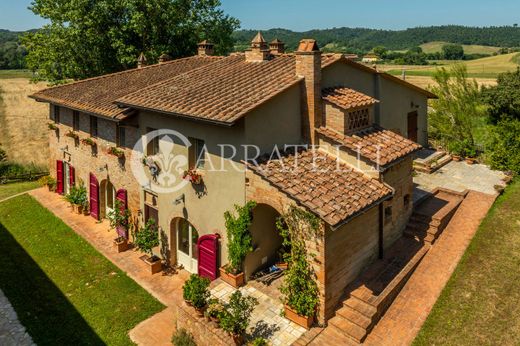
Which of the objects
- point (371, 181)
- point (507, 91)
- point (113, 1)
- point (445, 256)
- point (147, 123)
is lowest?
point (445, 256)

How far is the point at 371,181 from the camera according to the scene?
12461mm

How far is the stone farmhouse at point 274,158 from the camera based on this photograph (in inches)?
447

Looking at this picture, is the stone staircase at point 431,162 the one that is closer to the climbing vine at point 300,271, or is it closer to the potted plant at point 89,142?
the climbing vine at point 300,271

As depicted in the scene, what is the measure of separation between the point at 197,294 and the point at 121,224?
26.1 ft

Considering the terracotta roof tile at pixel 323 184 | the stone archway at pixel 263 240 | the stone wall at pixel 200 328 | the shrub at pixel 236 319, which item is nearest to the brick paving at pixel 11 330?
the stone wall at pixel 200 328

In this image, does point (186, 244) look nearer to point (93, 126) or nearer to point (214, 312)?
point (214, 312)

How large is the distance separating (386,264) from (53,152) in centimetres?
2094

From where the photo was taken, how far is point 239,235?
40.2 feet

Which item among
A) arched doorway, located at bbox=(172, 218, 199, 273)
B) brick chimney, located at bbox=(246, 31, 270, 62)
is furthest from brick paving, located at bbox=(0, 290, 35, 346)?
brick chimney, located at bbox=(246, 31, 270, 62)

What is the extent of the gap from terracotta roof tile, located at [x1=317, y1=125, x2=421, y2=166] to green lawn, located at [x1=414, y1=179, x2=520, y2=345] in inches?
174

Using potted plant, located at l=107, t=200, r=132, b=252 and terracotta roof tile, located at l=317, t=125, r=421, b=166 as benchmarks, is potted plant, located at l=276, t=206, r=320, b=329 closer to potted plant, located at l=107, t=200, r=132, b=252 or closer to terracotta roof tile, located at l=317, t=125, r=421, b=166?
terracotta roof tile, located at l=317, t=125, r=421, b=166

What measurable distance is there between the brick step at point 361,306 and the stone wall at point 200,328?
3557 millimetres

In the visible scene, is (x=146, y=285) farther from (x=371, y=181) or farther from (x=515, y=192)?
(x=515, y=192)

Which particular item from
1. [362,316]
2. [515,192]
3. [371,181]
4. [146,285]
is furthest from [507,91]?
[146,285]
